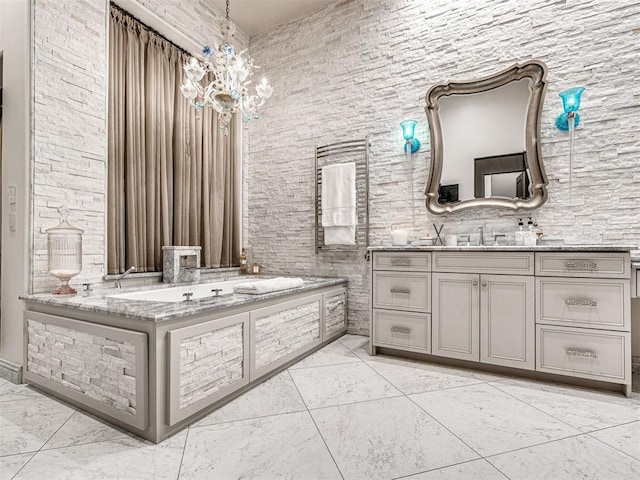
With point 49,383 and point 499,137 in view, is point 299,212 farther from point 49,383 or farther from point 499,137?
point 49,383

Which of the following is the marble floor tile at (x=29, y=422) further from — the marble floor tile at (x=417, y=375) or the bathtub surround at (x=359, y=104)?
the marble floor tile at (x=417, y=375)

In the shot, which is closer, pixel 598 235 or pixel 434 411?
pixel 434 411

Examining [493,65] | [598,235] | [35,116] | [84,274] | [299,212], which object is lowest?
[84,274]

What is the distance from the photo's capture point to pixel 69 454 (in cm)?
149

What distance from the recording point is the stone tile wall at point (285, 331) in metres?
2.25

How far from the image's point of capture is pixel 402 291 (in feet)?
8.92

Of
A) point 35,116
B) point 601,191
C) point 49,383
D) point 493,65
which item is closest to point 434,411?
point 601,191

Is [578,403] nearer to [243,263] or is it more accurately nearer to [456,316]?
[456,316]

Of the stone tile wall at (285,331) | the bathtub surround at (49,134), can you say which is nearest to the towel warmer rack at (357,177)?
the stone tile wall at (285,331)

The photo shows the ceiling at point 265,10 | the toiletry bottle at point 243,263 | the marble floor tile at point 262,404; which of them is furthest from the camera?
the toiletry bottle at point 243,263

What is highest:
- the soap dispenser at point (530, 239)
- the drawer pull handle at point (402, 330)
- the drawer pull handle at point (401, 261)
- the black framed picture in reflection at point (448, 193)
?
the black framed picture in reflection at point (448, 193)

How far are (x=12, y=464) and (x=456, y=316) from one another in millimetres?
2549

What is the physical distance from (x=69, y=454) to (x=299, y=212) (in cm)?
278

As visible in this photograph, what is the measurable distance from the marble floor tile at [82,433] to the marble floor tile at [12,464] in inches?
3.1
